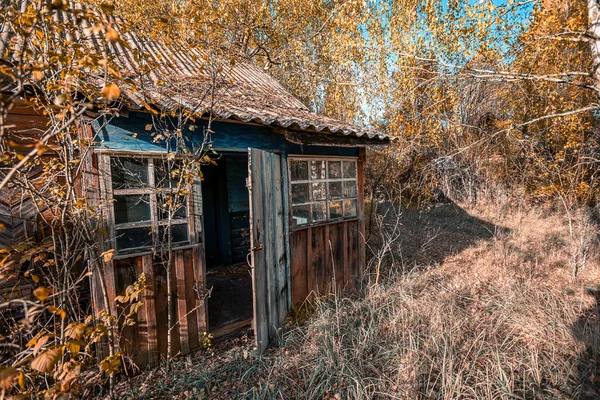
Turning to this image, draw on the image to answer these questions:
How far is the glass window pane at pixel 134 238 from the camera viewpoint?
10.5 feet

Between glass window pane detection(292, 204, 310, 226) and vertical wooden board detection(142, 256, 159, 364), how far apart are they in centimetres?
201

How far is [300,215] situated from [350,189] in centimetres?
124

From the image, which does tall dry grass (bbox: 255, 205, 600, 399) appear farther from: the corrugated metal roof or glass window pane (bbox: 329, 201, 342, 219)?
the corrugated metal roof

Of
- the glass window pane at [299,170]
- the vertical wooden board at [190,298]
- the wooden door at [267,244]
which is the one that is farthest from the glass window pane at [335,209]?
the vertical wooden board at [190,298]

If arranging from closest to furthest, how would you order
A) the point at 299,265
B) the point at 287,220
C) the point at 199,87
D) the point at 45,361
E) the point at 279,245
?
the point at 45,361, the point at 279,245, the point at 199,87, the point at 287,220, the point at 299,265

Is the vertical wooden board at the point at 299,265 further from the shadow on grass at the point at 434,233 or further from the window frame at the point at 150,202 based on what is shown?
the shadow on grass at the point at 434,233

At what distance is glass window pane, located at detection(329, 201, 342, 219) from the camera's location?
203 inches

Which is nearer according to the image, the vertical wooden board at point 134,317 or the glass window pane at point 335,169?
Answer: the vertical wooden board at point 134,317

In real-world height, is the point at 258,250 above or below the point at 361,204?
below

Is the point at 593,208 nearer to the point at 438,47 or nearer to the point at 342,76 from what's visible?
the point at 438,47

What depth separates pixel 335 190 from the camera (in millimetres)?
5188

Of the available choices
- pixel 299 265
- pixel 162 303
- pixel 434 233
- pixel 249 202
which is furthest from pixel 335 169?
pixel 434 233

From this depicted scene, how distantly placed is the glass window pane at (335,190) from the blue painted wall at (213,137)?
51 centimetres

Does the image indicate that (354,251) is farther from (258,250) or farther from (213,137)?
(213,137)
